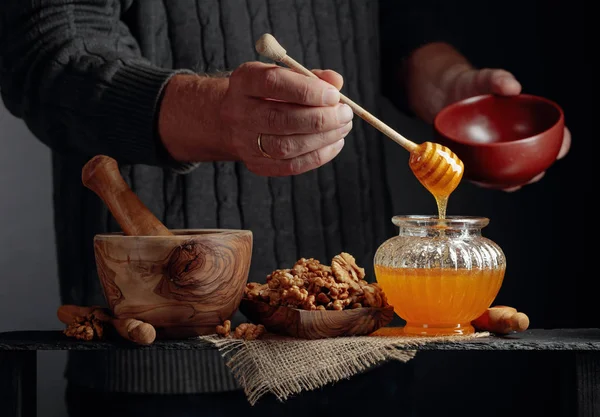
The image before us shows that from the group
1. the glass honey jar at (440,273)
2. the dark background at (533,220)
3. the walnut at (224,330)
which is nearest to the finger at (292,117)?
the glass honey jar at (440,273)

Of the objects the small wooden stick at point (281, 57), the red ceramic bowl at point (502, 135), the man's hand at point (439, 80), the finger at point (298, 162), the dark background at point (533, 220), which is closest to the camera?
the small wooden stick at point (281, 57)

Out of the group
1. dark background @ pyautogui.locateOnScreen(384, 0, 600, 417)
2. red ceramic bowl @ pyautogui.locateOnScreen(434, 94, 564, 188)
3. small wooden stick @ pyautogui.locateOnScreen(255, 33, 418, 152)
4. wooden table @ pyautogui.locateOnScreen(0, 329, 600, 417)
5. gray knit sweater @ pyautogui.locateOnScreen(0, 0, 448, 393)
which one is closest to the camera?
wooden table @ pyautogui.locateOnScreen(0, 329, 600, 417)

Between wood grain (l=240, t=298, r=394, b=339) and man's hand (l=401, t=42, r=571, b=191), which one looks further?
man's hand (l=401, t=42, r=571, b=191)

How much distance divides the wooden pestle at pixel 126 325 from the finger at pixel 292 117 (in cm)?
27

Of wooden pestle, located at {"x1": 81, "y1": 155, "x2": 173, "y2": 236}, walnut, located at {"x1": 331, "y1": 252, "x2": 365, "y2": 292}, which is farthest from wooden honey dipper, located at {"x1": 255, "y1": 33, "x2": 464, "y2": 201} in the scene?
wooden pestle, located at {"x1": 81, "y1": 155, "x2": 173, "y2": 236}

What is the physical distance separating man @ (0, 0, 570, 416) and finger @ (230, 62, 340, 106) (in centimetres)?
4

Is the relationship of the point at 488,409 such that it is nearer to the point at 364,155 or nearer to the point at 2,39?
the point at 364,155

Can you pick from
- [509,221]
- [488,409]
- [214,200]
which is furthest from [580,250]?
[214,200]

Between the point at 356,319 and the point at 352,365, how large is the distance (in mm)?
65

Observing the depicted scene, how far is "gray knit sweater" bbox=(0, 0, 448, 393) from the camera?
1.16m

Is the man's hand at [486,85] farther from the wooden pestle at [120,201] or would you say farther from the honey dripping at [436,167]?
the wooden pestle at [120,201]

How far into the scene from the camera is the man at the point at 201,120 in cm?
110

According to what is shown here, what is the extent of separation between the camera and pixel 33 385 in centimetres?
80

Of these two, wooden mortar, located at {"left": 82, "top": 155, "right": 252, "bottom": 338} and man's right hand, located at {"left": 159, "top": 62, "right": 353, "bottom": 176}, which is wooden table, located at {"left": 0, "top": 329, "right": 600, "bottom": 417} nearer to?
wooden mortar, located at {"left": 82, "top": 155, "right": 252, "bottom": 338}
